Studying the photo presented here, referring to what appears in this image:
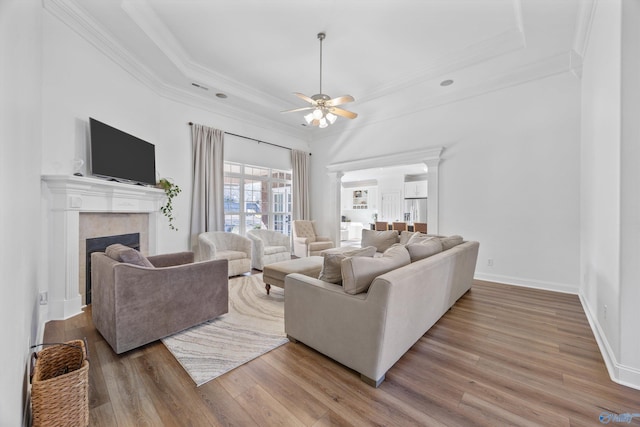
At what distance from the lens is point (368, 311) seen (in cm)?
171

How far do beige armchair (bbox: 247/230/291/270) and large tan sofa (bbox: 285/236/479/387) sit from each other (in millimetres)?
2637

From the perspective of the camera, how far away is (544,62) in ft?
12.0

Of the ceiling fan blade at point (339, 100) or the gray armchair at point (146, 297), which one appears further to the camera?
the ceiling fan blade at point (339, 100)

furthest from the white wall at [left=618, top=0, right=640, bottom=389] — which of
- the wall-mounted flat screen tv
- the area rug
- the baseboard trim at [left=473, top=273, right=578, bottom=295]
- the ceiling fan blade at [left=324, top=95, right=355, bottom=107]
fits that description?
the wall-mounted flat screen tv

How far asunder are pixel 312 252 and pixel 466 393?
422cm

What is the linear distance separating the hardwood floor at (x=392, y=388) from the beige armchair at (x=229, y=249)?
1874 mm

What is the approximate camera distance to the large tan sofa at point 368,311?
169 cm

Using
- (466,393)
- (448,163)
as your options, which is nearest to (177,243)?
(466,393)

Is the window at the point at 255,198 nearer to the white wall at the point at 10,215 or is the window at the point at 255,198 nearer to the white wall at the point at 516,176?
the white wall at the point at 516,176

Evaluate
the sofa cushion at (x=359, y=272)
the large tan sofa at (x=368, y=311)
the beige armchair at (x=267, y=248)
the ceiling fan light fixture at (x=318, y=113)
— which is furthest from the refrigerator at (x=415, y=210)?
the sofa cushion at (x=359, y=272)

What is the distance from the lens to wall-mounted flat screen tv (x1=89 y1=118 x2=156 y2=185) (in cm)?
312

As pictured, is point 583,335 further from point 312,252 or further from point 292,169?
point 292,169

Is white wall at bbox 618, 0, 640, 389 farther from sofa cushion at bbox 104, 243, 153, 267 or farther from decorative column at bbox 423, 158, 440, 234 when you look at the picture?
sofa cushion at bbox 104, 243, 153, 267

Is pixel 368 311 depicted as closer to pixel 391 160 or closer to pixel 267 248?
pixel 267 248
